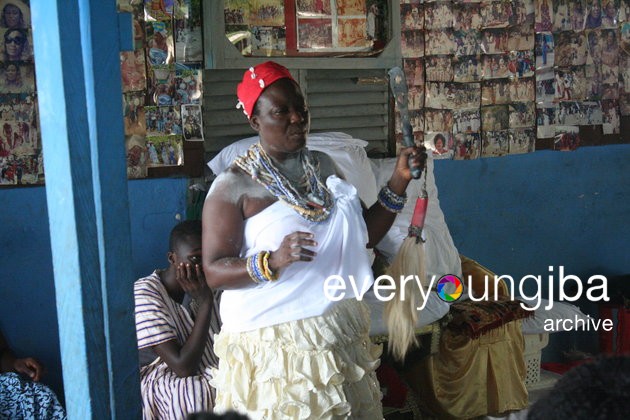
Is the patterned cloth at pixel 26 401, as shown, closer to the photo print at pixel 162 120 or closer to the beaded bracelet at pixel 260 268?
the photo print at pixel 162 120

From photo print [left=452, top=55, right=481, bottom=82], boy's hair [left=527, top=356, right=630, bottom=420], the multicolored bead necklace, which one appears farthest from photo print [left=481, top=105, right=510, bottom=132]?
boy's hair [left=527, top=356, right=630, bottom=420]

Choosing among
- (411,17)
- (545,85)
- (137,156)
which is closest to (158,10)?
(137,156)

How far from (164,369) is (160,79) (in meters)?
1.57

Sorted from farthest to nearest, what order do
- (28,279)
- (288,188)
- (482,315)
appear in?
(482,315), (28,279), (288,188)

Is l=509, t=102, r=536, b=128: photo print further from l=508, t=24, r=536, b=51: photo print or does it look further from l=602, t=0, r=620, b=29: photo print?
l=602, t=0, r=620, b=29: photo print

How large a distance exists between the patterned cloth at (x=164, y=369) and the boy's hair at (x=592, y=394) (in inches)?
86.1

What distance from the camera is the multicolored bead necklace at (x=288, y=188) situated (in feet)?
8.14

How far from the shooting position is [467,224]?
5375mm

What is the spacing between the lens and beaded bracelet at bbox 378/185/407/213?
2613 millimetres

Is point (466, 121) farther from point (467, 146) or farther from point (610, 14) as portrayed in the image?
point (610, 14)

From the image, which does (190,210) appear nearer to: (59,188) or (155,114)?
(155,114)

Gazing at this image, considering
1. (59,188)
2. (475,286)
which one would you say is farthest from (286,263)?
(475,286)

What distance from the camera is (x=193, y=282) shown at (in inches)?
132

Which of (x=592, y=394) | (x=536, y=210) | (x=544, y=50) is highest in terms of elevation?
(x=544, y=50)
